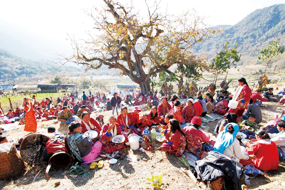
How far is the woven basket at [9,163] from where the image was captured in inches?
128

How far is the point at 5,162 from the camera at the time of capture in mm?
3266

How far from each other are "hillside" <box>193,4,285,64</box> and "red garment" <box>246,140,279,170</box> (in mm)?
102710

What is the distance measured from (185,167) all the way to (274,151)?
1.93 metres

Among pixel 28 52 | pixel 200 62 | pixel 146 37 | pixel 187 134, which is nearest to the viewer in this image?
pixel 187 134

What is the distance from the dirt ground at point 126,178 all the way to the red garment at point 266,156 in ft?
0.62

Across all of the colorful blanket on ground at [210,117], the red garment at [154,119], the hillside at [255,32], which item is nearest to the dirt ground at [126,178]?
the red garment at [154,119]

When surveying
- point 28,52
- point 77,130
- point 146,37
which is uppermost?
point 28,52

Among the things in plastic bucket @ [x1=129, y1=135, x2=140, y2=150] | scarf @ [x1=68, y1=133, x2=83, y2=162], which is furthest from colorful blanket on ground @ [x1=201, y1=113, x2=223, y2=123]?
scarf @ [x1=68, y1=133, x2=83, y2=162]

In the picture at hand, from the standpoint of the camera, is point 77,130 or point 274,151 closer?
point 274,151

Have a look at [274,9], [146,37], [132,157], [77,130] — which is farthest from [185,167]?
[274,9]

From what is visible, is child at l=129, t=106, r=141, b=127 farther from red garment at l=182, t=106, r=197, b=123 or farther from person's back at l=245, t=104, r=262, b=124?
person's back at l=245, t=104, r=262, b=124

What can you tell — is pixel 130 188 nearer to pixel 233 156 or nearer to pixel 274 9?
pixel 233 156

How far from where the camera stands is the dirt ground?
9.87 feet

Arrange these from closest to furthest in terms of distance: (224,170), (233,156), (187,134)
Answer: (224,170)
(233,156)
(187,134)
